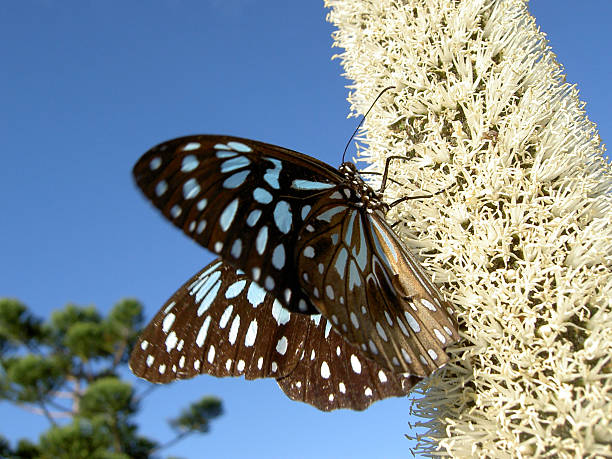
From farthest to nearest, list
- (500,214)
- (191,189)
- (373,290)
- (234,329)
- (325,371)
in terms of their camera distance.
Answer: (234,329) → (325,371) → (373,290) → (500,214) → (191,189)

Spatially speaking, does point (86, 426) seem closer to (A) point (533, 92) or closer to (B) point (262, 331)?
(B) point (262, 331)

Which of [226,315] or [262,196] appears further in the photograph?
[226,315]

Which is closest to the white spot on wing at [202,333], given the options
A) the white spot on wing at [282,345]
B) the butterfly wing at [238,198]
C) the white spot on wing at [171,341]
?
the white spot on wing at [171,341]

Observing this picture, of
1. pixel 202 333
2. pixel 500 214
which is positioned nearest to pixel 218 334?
pixel 202 333

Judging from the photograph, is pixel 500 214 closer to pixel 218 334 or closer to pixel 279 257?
pixel 279 257

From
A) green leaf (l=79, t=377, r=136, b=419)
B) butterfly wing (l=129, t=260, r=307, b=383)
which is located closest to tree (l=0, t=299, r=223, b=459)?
green leaf (l=79, t=377, r=136, b=419)

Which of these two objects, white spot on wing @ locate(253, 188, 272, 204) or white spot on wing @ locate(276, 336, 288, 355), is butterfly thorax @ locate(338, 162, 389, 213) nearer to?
white spot on wing @ locate(253, 188, 272, 204)

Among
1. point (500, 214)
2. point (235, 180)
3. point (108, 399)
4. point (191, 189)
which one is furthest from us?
point (108, 399)
